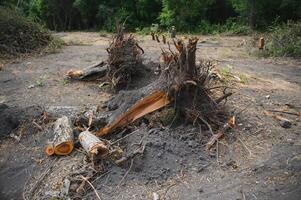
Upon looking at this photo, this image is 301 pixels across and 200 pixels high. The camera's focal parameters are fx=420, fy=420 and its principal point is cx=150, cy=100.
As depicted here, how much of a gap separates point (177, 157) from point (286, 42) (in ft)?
22.3

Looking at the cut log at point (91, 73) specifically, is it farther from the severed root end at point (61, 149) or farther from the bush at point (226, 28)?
the bush at point (226, 28)

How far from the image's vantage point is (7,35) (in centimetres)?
1155

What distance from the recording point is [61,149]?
5.41 m

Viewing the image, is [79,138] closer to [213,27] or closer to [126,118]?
[126,118]

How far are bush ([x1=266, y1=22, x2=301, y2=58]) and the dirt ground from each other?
288cm

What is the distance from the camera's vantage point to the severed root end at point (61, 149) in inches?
213

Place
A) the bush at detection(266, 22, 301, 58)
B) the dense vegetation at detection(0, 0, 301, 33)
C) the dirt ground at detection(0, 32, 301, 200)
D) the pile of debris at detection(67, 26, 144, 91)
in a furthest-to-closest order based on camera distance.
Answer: the dense vegetation at detection(0, 0, 301, 33)
the bush at detection(266, 22, 301, 58)
the pile of debris at detection(67, 26, 144, 91)
the dirt ground at detection(0, 32, 301, 200)

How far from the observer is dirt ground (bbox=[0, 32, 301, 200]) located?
457 centimetres

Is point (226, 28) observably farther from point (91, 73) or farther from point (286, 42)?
point (91, 73)

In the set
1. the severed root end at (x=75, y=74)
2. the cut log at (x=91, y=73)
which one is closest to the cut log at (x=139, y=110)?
the cut log at (x=91, y=73)

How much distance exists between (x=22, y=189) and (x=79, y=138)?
94cm

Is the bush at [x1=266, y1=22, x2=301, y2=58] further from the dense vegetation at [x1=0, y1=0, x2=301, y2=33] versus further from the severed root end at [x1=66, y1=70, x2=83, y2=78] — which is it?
the severed root end at [x1=66, y1=70, x2=83, y2=78]

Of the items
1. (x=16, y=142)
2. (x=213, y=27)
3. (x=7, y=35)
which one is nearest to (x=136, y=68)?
(x=16, y=142)

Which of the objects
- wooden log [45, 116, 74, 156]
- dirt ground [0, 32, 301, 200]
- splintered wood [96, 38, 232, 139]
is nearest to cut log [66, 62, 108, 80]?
dirt ground [0, 32, 301, 200]
